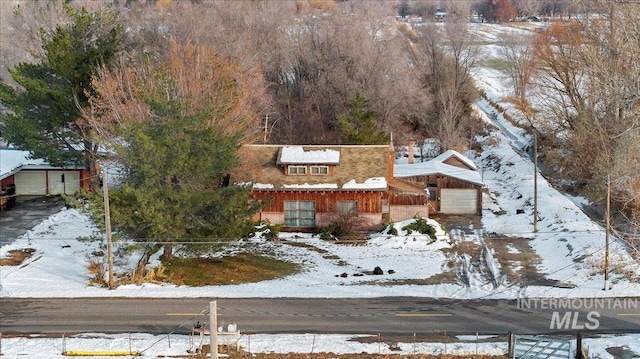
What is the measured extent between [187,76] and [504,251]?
2174 cm

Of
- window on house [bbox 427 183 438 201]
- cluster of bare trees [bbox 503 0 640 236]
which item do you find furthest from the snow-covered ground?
window on house [bbox 427 183 438 201]

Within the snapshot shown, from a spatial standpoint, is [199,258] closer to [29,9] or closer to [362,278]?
[362,278]

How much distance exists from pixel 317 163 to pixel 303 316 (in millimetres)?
16198

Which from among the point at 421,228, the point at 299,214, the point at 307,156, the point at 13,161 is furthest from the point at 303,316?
the point at 13,161

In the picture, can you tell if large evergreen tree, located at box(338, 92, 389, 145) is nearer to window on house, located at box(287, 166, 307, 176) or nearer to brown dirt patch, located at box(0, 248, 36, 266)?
window on house, located at box(287, 166, 307, 176)

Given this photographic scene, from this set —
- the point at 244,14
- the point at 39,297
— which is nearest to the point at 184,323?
the point at 39,297

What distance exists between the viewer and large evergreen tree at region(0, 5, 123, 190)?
47.0 meters

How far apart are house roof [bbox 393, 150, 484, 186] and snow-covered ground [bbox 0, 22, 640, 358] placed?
287 cm

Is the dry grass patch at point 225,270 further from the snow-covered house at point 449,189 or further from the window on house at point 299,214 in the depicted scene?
the snow-covered house at point 449,189

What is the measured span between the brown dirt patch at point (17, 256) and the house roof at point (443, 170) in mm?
23552

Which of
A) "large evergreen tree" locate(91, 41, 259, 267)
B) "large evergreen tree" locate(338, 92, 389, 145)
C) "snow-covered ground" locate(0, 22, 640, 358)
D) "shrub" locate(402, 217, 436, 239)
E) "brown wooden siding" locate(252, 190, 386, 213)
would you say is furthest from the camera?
"large evergreen tree" locate(338, 92, 389, 145)

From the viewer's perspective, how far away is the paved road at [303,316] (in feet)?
93.0

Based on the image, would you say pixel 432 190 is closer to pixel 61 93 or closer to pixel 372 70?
pixel 372 70

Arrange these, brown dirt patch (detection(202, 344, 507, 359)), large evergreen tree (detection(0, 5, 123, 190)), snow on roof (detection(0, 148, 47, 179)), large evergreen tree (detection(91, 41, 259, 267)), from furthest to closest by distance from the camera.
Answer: snow on roof (detection(0, 148, 47, 179)) < large evergreen tree (detection(0, 5, 123, 190)) < large evergreen tree (detection(91, 41, 259, 267)) < brown dirt patch (detection(202, 344, 507, 359))
